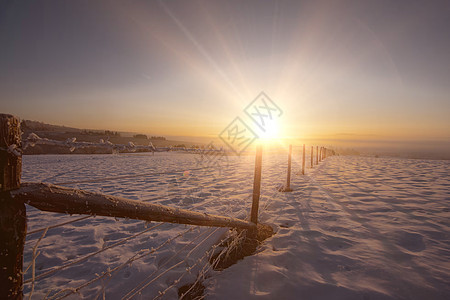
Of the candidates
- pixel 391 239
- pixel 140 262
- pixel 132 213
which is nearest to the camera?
pixel 132 213

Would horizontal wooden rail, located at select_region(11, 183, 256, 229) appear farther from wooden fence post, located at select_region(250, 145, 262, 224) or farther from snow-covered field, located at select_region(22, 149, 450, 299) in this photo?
wooden fence post, located at select_region(250, 145, 262, 224)

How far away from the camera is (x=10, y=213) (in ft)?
2.49

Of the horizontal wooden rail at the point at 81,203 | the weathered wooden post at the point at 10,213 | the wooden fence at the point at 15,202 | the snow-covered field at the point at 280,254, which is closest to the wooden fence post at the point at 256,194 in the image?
the snow-covered field at the point at 280,254

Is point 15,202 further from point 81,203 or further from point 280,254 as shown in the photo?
point 280,254

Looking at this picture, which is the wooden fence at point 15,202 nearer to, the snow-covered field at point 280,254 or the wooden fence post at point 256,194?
the snow-covered field at point 280,254

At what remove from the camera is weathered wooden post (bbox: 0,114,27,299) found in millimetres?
746

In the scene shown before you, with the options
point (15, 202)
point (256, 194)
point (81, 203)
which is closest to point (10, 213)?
point (15, 202)

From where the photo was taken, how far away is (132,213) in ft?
3.72

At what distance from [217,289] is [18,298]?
1.48m

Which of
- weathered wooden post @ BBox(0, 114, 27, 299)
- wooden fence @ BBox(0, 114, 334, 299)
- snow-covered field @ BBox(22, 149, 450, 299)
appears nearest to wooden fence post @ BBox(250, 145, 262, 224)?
snow-covered field @ BBox(22, 149, 450, 299)

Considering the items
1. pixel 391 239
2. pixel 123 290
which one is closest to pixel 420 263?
pixel 391 239

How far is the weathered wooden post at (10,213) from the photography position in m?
0.75

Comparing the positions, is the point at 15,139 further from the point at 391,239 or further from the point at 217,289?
the point at 391,239

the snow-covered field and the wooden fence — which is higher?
the wooden fence
